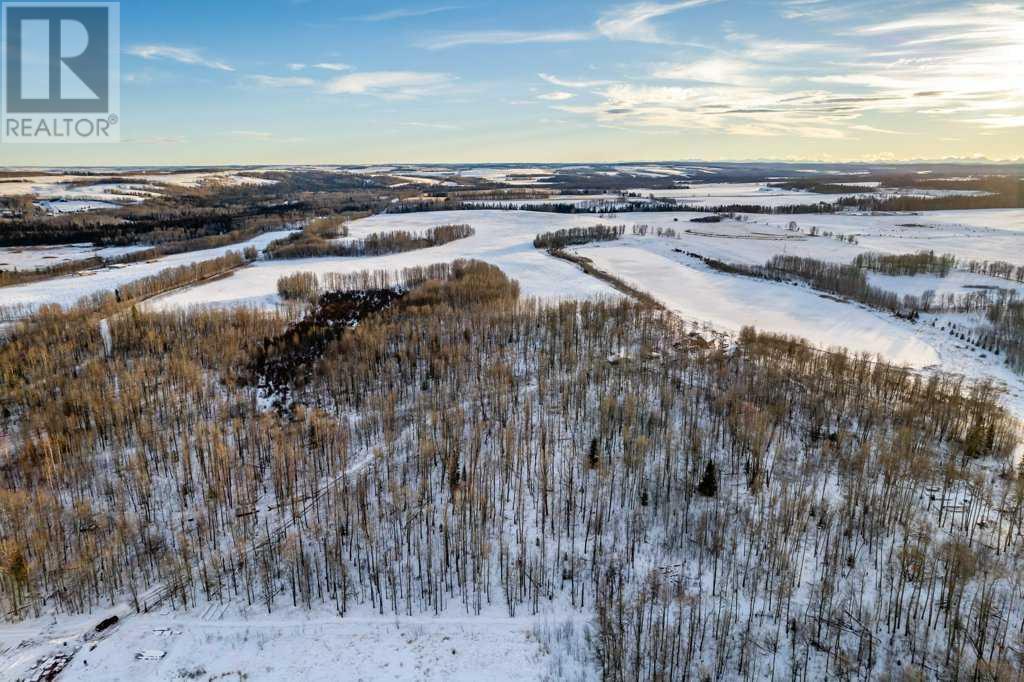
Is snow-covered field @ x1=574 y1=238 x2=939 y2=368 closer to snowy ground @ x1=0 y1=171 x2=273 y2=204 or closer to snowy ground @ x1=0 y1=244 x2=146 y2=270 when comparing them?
snowy ground @ x1=0 y1=244 x2=146 y2=270

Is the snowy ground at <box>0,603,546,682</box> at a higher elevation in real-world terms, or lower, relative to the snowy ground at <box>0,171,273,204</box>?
lower

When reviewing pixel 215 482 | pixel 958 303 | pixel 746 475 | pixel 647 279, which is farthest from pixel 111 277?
pixel 958 303

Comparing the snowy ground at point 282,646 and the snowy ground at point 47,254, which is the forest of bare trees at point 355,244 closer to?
the snowy ground at point 47,254

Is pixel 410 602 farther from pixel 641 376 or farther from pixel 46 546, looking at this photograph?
pixel 641 376

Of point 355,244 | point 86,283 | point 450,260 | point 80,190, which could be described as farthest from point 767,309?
point 80,190

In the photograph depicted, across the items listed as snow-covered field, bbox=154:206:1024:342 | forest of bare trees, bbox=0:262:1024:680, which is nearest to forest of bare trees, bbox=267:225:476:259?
snow-covered field, bbox=154:206:1024:342
